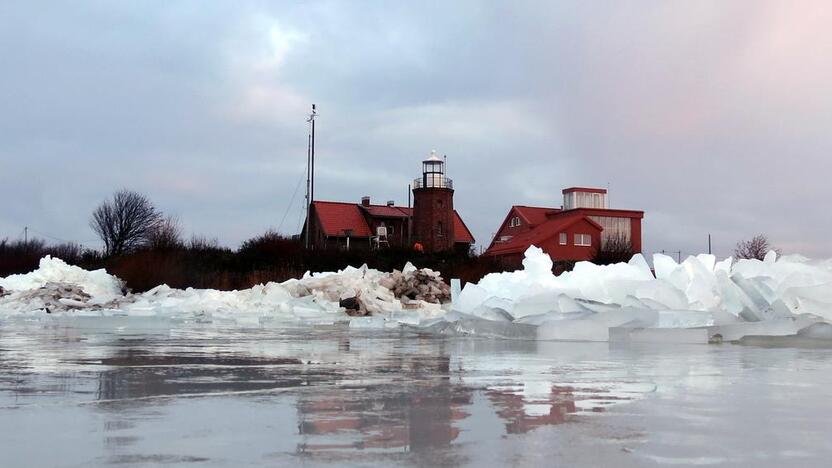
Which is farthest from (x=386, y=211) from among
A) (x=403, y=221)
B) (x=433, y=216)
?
(x=433, y=216)

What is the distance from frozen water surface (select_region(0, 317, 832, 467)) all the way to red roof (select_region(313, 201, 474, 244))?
175 ft

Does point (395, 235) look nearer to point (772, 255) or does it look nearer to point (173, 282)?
point (173, 282)

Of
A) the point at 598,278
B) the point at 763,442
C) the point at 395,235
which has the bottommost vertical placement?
the point at 763,442

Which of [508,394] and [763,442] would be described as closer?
[763,442]

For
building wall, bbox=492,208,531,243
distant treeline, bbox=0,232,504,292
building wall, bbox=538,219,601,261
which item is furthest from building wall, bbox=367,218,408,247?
distant treeline, bbox=0,232,504,292

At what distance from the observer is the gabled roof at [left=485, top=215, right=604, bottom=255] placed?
58.2 meters

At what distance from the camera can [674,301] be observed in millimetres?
9688

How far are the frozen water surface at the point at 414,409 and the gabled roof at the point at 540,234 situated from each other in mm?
50655

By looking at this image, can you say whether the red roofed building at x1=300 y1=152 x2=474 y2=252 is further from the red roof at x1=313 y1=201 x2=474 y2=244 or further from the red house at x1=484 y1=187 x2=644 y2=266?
the red house at x1=484 y1=187 x2=644 y2=266

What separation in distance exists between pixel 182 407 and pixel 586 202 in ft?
210

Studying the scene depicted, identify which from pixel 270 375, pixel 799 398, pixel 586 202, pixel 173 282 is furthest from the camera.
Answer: pixel 586 202

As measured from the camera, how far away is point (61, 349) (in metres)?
7.80

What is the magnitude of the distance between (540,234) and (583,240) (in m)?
3.10

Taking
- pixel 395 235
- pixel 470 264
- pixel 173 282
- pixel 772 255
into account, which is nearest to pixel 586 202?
pixel 395 235
